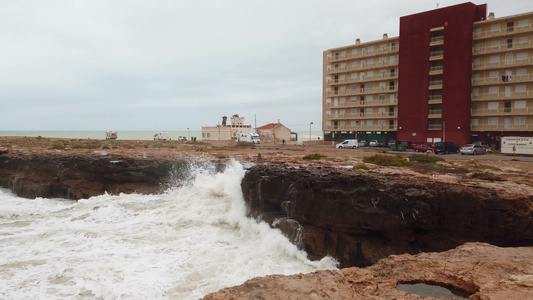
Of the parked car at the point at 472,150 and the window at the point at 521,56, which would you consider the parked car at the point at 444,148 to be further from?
the window at the point at 521,56

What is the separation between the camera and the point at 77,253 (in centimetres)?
1475

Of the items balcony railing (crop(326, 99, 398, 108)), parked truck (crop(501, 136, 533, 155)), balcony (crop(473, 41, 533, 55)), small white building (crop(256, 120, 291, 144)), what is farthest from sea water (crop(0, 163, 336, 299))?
small white building (crop(256, 120, 291, 144))

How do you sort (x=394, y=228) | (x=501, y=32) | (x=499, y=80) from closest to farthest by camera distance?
(x=394, y=228)
(x=501, y=32)
(x=499, y=80)

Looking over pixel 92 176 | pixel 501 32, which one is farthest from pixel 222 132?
pixel 501 32

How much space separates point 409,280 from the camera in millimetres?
7191

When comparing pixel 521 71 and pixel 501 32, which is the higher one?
pixel 501 32

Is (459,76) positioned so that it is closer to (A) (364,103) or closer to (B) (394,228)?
(A) (364,103)

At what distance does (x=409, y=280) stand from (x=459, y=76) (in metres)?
52.5

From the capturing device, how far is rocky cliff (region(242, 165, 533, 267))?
1168 cm

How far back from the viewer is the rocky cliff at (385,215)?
1168 centimetres

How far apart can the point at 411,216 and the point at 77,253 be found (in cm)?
1447

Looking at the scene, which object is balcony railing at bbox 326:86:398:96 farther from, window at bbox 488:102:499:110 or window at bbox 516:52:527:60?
window at bbox 516:52:527:60

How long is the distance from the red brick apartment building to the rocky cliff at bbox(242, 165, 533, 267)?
4274 cm

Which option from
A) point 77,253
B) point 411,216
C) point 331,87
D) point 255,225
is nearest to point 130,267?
point 77,253
